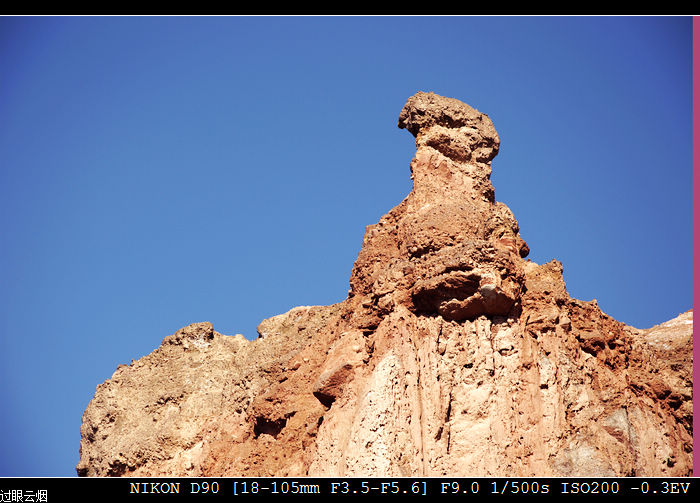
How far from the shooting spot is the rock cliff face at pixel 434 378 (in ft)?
131

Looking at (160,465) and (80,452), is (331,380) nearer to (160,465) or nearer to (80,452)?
(160,465)

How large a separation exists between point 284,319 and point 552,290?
409 inches

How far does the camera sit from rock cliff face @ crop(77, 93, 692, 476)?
131ft

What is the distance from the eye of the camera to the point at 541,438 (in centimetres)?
3950
